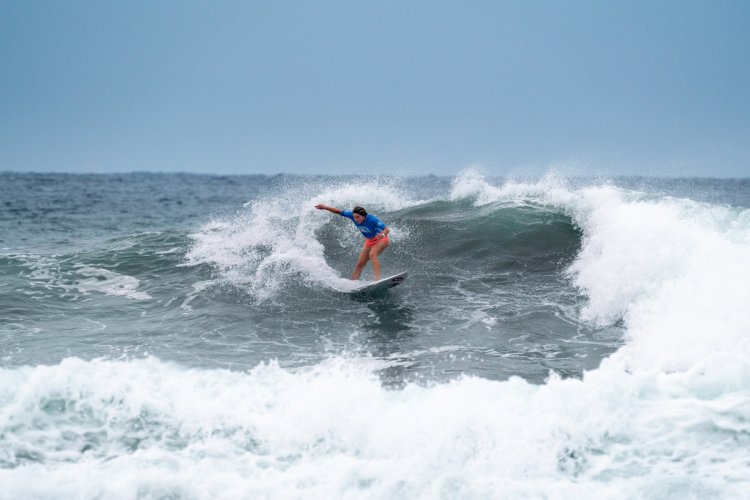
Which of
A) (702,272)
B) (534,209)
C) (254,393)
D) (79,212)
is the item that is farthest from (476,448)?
(79,212)

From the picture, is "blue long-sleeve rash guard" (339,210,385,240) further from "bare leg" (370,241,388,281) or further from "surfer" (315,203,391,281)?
"bare leg" (370,241,388,281)

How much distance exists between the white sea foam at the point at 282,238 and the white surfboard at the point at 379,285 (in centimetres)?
29

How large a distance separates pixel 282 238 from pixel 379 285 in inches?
174

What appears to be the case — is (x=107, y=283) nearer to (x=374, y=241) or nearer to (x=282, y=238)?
(x=282, y=238)

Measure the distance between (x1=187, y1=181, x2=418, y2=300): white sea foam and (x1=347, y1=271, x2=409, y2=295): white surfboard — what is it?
0.29 m

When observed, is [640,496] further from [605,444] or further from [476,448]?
[476,448]

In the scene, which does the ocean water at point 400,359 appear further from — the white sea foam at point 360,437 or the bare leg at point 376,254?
the bare leg at point 376,254

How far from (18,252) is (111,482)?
535 inches

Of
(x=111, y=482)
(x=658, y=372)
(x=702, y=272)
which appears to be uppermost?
(x=702, y=272)

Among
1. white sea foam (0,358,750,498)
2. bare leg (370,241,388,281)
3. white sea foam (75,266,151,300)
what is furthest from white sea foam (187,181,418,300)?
white sea foam (0,358,750,498)

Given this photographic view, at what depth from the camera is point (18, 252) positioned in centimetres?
1691

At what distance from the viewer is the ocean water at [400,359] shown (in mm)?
5613

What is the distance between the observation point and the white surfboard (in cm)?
1144

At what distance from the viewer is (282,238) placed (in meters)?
15.3
